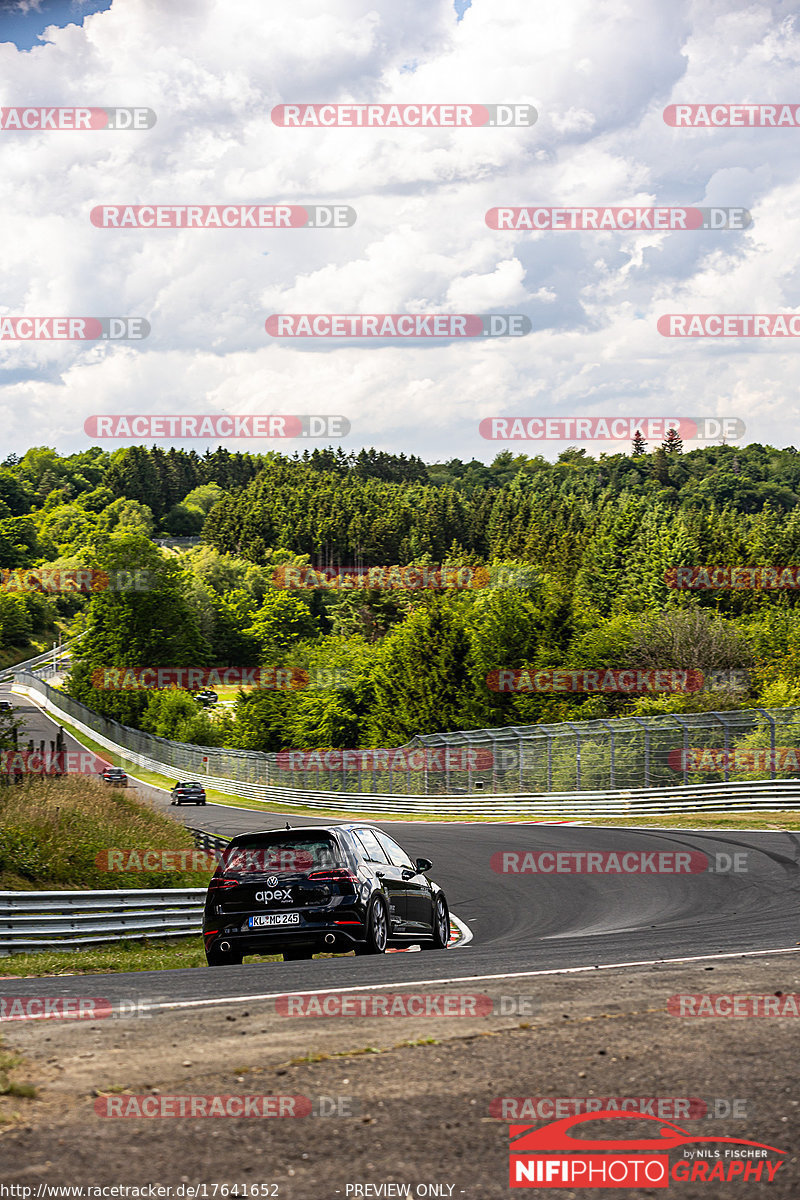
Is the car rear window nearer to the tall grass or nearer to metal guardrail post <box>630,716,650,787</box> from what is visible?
the tall grass

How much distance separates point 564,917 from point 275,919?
624cm

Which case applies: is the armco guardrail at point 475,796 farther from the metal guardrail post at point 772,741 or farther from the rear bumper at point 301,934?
the rear bumper at point 301,934

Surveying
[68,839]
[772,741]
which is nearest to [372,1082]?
[68,839]

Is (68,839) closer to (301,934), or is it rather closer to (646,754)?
(301,934)

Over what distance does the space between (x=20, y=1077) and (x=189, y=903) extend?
992 centimetres

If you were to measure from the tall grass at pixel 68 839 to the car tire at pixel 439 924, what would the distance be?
561 centimetres

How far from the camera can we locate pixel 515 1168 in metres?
4.27

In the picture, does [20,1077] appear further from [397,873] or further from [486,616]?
[486,616]

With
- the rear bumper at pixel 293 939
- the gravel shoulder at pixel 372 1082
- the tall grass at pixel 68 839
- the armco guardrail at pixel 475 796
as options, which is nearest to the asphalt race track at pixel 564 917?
the rear bumper at pixel 293 939

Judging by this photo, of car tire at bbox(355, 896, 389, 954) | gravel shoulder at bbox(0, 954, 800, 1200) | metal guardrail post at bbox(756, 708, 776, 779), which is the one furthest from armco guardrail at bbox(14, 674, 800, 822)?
gravel shoulder at bbox(0, 954, 800, 1200)

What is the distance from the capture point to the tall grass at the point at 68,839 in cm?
1608

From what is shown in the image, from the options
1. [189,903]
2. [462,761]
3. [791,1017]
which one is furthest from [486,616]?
[791,1017]

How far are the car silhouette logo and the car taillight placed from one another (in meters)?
6.48

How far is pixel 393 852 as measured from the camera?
1287 cm
